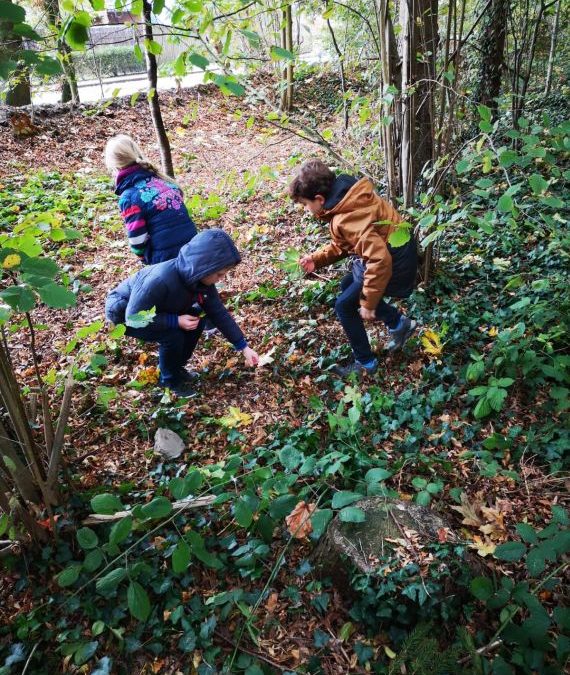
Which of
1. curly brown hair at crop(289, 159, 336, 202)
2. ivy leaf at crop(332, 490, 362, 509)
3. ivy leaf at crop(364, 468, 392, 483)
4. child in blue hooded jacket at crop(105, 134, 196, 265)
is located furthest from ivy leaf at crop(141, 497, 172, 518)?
child in blue hooded jacket at crop(105, 134, 196, 265)

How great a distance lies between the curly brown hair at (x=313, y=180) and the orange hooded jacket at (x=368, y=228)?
131 mm

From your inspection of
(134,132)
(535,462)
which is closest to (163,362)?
(535,462)

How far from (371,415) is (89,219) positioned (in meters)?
4.98

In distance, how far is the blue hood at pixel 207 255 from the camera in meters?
2.80

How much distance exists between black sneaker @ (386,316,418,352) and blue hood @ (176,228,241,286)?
50.3 inches

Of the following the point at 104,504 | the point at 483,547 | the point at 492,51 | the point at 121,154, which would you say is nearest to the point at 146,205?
the point at 121,154

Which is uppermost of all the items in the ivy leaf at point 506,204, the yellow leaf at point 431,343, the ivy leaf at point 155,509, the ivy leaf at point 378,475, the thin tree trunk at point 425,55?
the thin tree trunk at point 425,55

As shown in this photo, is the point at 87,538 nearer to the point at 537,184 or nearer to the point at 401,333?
the point at 537,184

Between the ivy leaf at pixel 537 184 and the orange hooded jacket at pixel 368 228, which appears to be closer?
the ivy leaf at pixel 537 184

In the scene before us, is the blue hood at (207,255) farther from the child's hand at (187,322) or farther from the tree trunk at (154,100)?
the tree trunk at (154,100)

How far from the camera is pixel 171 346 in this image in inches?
122

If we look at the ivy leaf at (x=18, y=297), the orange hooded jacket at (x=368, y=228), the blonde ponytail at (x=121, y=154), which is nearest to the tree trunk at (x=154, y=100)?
the blonde ponytail at (x=121, y=154)

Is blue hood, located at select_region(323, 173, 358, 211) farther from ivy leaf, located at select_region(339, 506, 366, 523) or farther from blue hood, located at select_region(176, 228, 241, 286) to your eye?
ivy leaf, located at select_region(339, 506, 366, 523)

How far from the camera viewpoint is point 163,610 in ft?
6.40
